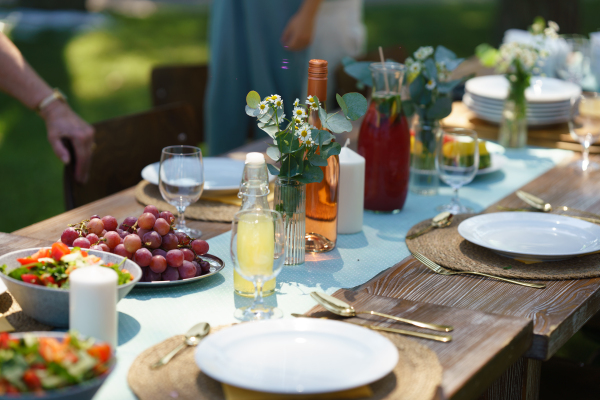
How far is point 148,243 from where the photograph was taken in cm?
112

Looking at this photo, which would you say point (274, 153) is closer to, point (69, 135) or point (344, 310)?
point (344, 310)

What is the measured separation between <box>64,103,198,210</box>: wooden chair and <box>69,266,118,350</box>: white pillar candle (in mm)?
1110

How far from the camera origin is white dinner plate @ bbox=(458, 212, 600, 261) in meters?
1.31

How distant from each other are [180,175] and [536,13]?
5158 millimetres

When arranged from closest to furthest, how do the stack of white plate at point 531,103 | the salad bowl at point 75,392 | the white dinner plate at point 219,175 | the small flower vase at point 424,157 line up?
1. the salad bowl at point 75,392
2. the white dinner plate at point 219,175
3. the small flower vase at point 424,157
4. the stack of white plate at point 531,103

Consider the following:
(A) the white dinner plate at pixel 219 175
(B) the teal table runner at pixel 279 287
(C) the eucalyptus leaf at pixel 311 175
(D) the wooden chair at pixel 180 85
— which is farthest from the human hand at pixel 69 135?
(C) the eucalyptus leaf at pixel 311 175

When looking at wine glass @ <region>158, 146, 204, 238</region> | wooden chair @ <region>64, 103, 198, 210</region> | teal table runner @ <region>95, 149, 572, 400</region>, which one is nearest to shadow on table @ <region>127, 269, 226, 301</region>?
teal table runner @ <region>95, 149, 572, 400</region>

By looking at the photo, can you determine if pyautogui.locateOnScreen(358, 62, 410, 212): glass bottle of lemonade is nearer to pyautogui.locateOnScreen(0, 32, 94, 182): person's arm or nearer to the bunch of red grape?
the bunch of red grape

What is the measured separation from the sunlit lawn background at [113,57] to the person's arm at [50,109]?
252mm

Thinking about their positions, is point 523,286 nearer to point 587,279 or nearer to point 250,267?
point 587,279

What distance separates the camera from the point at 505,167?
2.04 m

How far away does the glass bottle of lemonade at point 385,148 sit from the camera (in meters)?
1.58

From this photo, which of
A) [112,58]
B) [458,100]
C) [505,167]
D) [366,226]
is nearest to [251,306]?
[366,226]

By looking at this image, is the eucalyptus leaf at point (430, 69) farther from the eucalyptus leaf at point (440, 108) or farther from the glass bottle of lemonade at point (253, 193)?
the glass bottle of lemonade at point (253, 193)
